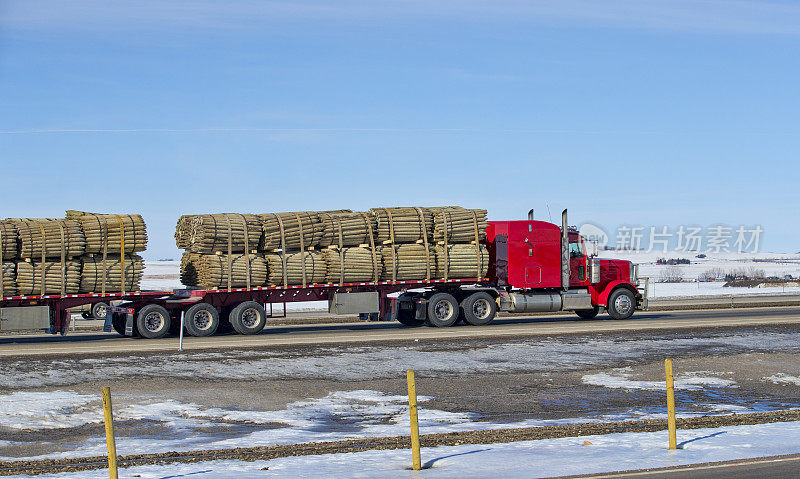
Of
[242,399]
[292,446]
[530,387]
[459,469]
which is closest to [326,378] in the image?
[242,399]

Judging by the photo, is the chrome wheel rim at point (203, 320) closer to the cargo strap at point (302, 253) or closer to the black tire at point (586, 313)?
the cargo strap at point (302, 253)

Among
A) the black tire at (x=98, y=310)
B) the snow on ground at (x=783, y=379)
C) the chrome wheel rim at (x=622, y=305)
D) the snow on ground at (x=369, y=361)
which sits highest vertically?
the black tire at (x=98, y=310)

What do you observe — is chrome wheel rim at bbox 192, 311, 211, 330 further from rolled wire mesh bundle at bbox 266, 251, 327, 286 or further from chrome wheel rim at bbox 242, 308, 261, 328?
rolled wire mesh bundle at bbox 266, 251, 327, 286

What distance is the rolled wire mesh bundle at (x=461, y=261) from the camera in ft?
101

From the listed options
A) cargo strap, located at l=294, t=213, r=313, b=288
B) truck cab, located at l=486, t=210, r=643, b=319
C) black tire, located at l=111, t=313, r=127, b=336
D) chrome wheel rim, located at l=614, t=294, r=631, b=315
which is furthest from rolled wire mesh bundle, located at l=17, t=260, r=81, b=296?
chrome wheel rim, located at l=614, t=294, r=631, b=315

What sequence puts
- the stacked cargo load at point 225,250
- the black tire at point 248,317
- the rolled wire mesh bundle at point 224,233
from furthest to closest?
the black tire at point 248,317 → the stacked cargo load at point 225,250 → the rolled wire mesh bundle at point 224,233

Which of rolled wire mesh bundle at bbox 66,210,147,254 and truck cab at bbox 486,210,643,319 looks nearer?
rolled wire mesh bundle at bbox 66,210,147,254

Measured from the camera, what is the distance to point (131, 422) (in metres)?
15.4

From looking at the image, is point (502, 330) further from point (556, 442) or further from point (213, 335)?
point (556, 442)

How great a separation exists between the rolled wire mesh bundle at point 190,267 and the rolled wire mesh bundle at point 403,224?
587cm

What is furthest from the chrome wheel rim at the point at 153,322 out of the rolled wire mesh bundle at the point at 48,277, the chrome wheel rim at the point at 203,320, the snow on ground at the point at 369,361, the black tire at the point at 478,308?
the black tire at the point at 478,308

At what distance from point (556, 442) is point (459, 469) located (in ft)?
7.01

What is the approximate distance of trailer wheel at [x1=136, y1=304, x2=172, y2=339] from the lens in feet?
91.1

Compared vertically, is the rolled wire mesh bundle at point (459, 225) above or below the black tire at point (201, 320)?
above
